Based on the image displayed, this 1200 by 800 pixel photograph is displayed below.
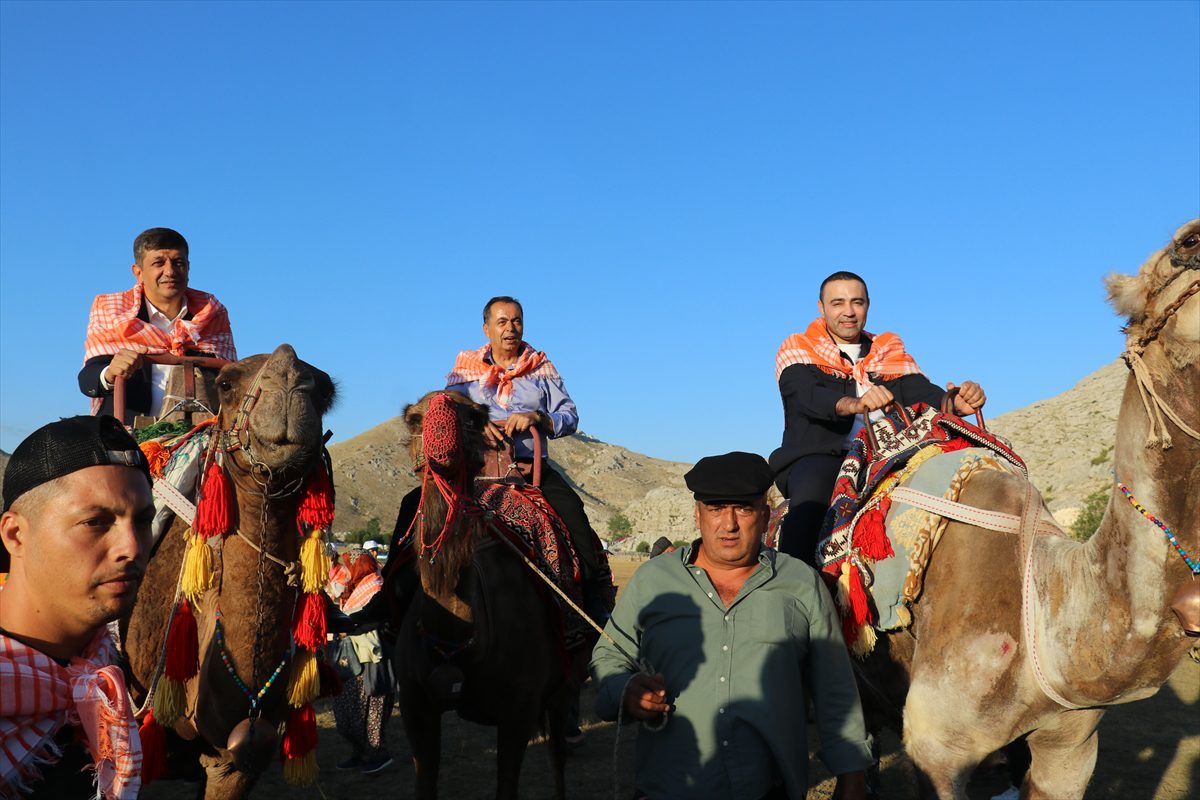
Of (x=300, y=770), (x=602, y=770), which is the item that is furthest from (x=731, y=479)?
(x=602, y=770)

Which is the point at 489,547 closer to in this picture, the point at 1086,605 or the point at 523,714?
the point at 523,714

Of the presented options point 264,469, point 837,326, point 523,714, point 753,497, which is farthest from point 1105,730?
point 264,469

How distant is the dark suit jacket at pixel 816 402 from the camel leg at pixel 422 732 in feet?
9.05

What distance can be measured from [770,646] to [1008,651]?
5.18 feet

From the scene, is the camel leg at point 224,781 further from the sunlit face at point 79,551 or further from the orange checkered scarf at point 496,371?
the orange checkered scarf at point 496,371

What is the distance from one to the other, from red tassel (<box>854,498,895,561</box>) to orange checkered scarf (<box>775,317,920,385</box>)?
4.10 ft

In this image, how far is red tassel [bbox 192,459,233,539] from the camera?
476 centimetres

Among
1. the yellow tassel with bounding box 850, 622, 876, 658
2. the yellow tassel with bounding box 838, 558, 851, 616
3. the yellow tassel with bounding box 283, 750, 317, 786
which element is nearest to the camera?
the yellow tassel with bounding box 283, 750, 317, 786

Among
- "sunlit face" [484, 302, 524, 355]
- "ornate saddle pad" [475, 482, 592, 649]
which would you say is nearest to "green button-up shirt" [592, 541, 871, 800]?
"ornate saddle pad" [475, 482, 592, 649]

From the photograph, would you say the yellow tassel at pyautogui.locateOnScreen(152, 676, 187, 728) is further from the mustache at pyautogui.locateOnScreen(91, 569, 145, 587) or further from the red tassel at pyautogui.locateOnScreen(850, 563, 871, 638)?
the red tassel at pyautogui.locateOnScreen(850, 563, 871, 638)

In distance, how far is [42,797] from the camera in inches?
93.1

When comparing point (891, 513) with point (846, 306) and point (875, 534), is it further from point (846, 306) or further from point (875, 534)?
point (846, 306)

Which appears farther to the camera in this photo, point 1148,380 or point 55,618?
point 1148,380

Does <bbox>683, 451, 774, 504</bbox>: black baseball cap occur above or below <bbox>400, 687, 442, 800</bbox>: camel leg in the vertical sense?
above
